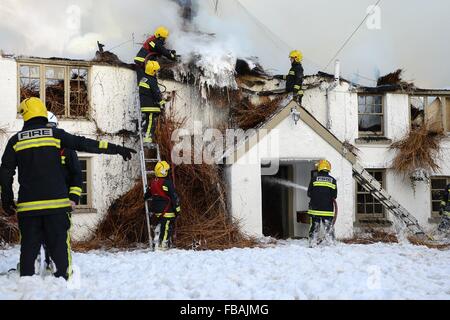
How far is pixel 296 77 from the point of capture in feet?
47.2

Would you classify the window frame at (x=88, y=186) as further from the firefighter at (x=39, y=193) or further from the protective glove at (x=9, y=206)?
the firefighter at (x=39, y=193)

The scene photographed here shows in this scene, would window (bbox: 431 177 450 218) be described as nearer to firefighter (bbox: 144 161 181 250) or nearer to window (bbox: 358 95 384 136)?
window (bbox: 358 95 384 136)

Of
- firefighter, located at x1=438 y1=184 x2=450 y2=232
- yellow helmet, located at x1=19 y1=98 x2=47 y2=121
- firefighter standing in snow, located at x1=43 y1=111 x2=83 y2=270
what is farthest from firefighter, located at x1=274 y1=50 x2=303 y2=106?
yellow helmet, located at x1=19 y1=98 x2=47 y2=121

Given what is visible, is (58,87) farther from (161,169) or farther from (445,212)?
(445,212)

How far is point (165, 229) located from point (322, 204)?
3207mm

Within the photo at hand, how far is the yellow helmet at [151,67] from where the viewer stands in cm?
1211

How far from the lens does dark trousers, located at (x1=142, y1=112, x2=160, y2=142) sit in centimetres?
1204

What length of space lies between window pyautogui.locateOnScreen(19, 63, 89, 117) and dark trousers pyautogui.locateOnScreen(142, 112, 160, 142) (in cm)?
161

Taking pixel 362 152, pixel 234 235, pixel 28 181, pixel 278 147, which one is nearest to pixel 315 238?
pixel 234 235

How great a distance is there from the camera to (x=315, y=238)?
444 inches

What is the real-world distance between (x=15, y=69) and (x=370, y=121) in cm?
955

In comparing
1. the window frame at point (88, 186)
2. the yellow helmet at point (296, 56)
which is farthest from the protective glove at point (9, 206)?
the yellow helmet at point (296, 56)

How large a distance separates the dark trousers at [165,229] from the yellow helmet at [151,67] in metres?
3.58
